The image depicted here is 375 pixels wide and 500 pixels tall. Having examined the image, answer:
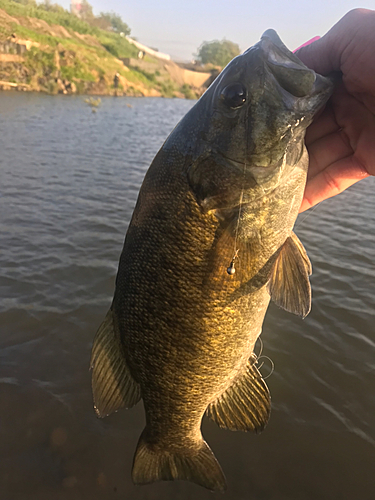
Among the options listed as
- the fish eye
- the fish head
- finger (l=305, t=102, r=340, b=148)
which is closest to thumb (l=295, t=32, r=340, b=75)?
finger (l=305, t=102, r=340, b=148)

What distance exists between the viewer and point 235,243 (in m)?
1.67

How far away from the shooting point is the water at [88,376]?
317cm

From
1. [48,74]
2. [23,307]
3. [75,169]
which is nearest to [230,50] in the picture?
[48,74]

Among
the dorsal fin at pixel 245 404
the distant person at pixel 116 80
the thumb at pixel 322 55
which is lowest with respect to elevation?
the dorsal fin at pixel 245 404

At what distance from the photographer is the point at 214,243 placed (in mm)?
1657

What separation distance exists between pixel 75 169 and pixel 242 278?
11248 mm

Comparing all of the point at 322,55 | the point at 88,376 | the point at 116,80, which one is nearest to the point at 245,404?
the point at 322,55

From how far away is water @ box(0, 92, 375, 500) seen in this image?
3.17 meters

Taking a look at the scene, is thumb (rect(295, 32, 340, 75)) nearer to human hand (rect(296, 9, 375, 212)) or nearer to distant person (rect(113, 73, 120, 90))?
human hand (rect(296, 9, 375, 212))

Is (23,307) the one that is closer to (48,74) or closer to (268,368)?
(268,368)

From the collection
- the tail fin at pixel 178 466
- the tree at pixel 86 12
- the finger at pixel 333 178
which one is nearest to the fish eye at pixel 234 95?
the finger at pixel 333 178

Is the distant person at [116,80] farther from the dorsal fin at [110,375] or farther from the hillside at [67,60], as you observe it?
the dorsal fin at [110,375]

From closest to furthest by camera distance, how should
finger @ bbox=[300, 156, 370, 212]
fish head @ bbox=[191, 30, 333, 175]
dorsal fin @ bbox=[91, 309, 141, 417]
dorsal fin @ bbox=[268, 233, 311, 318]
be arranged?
fish head @ bbox=[191, 30, 333, 175], dorsal fin @ bbox=[268, 233, 311, 318], dorsal fin @ bbox=[91, 309, 141, 417], finger @ bbox=[300, 156, 370, 212]

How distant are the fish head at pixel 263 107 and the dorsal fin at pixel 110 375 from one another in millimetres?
1204
